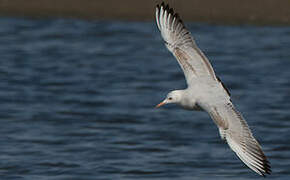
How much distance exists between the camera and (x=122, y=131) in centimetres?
1258

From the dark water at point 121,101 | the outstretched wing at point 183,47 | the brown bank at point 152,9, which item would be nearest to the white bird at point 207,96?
the outstretched wing at point 183,47

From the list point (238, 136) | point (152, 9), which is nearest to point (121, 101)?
point (152, 9)

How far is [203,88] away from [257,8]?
9476 mm

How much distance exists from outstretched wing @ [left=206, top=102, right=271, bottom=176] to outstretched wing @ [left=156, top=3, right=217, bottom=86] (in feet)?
2.53

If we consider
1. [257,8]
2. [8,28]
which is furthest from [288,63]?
[8,28]

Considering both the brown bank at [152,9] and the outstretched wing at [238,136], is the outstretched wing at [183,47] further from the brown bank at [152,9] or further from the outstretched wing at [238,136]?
the brown bank at [152,9]

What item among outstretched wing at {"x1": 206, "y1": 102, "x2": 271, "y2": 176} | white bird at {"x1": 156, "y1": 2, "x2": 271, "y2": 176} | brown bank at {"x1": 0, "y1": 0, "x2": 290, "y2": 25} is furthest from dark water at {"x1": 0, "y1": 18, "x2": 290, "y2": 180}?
outstretched wing at {"x1": 206, "y1": 102, "x2": 271, "y2": 176}

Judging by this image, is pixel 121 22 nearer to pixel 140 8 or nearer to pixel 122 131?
pixel 140 8

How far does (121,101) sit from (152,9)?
5.04 m

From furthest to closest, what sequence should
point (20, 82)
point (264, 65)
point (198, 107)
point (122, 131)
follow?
point (264, 65), point (20, 82), point (122, 131), point (198, 107)

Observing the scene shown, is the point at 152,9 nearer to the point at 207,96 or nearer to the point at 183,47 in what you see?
the point at 183,47

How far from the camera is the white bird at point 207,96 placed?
844cm

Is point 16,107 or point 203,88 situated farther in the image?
point 16,107

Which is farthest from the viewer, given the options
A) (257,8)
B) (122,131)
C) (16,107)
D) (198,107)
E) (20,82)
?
(257,8)
